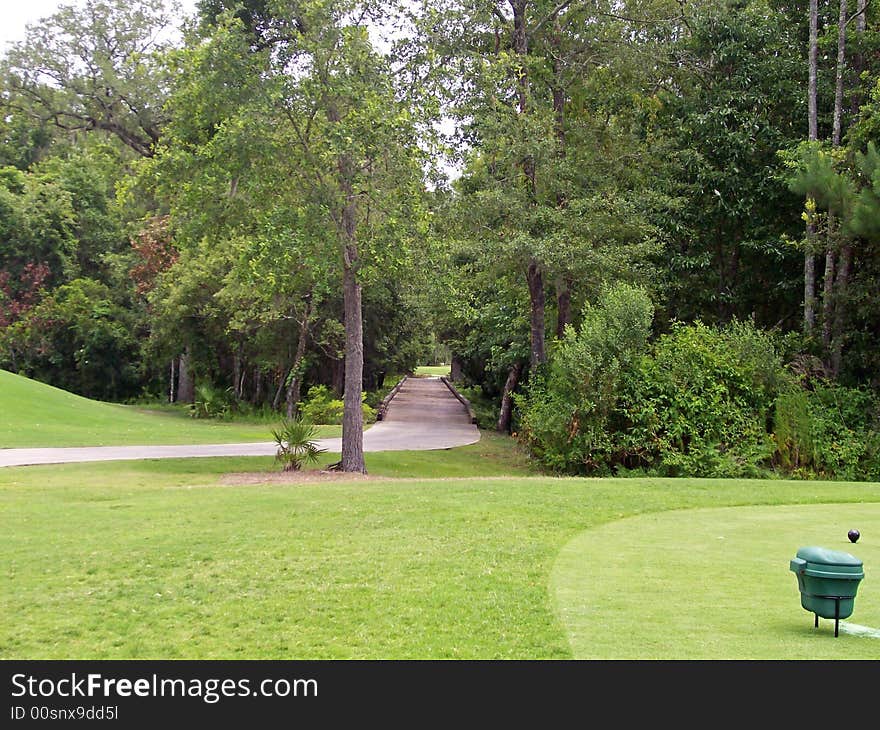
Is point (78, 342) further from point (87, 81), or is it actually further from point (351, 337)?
point (351, 337)

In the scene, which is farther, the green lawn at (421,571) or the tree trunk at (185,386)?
the tree trunk at (185,386)

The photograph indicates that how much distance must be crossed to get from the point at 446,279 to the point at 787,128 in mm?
15862

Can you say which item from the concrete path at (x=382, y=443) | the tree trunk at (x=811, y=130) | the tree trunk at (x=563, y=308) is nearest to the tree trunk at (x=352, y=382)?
the concrete path at (x=382, y=443)

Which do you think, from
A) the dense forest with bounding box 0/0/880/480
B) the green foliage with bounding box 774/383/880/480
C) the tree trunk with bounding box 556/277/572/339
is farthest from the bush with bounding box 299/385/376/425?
the green foliage with bounding box 774/383/880/480

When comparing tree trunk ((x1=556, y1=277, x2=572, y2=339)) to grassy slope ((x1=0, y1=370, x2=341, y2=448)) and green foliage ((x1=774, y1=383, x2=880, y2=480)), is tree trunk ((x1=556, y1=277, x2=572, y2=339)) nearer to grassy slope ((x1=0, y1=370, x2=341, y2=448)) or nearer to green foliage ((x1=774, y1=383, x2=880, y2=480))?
green foliage ((x1=774, y1=383, x2=880, y2=480))

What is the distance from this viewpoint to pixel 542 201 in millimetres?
26594

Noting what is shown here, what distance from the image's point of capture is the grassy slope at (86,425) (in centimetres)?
2491

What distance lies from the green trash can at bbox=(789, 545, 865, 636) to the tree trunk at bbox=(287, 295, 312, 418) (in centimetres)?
2934

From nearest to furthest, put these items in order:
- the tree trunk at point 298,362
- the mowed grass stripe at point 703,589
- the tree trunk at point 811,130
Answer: the mowed grass stripe at point 703,589, the tree trunk at point 811,130, the tree trunk at point 298,362

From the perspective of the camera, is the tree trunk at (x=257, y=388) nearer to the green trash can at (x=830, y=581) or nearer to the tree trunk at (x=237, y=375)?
the tree trunk at (x=237, y=375)

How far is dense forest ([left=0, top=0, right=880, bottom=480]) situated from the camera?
1916 cm

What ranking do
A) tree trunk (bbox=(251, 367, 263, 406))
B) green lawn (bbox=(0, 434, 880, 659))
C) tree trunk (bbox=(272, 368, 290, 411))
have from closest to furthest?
green lawn (bbox=(0, 434, 880, 659)) < tree trunk (bbox=(272, 368, 290, 411)) < tree trunk (bbox=(251, 367, 263, 406))

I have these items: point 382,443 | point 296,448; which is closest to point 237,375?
point 382,443

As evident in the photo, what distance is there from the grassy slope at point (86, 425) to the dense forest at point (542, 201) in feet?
11.8
